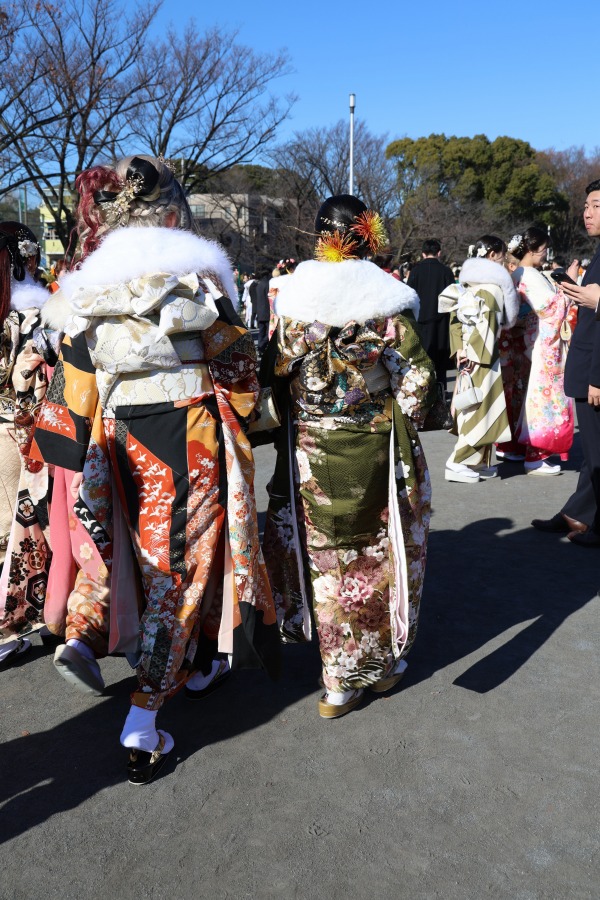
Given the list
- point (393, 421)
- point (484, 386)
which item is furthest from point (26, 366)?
point (484, 386)

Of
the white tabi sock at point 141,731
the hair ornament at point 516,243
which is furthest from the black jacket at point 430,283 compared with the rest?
the white tabi sock at point 141,731

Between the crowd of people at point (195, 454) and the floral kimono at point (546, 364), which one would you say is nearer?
the crowd of people at point (195, 454)

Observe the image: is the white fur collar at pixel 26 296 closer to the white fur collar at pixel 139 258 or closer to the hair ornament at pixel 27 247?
the hair ornament at pixel 27 247

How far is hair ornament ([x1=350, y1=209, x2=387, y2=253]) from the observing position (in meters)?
2.70

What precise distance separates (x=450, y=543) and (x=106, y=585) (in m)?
2.41

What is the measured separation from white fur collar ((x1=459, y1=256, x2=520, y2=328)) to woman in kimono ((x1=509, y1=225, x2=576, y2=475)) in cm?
31

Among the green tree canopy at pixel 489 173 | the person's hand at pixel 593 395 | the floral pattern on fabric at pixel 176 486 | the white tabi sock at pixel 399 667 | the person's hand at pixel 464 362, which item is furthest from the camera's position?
the green tree canopy at pixel 489 173

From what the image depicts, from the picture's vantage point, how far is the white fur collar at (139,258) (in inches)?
93.0

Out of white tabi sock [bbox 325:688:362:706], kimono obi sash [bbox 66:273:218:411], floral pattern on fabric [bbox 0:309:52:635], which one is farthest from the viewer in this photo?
floral pattern on fabric [bbox 0:309:52:635]

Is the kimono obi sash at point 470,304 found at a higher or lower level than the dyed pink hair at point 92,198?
lower

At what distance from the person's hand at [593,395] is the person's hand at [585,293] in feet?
1.41

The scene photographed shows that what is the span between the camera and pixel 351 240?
2.70 m

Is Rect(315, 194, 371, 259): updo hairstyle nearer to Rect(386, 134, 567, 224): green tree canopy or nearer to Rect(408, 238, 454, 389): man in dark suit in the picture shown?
Rect(408, 238, 454, 389): man in dark suit

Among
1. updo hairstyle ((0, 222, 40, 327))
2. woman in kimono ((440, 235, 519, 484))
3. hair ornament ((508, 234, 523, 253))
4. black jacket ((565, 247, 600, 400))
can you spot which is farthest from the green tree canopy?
updo hairstyle ((0, 222, 40, 327))
